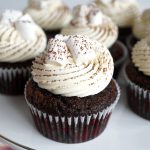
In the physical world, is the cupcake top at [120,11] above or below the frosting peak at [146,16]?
below

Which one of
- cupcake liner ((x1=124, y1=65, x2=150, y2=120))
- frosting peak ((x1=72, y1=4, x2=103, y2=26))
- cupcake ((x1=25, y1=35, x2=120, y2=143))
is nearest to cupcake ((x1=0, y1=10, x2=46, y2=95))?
frosting peak ((x1=72, y1=4, x2=103, y2=26))

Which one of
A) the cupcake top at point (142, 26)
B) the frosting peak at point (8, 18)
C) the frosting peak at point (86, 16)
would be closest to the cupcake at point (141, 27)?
the cupcake top at point (142, 26)

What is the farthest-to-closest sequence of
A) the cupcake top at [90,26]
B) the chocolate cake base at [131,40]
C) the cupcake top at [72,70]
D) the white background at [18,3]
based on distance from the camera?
the white background at [18,3]
the chocolate cake base at [131,40]
the cupcake top at [90,26]
the cupcake top at [72,70]

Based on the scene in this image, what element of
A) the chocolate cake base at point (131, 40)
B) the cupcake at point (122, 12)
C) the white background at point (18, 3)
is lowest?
the white background at point (18, 3)

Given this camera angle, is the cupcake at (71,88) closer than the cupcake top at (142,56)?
Yes

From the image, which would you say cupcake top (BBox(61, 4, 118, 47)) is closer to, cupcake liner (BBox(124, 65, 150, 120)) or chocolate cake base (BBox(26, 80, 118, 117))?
cupcake liner (BBox(124, 65, 150, 120))

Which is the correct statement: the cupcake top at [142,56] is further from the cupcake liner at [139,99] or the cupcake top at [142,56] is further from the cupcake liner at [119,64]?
the cupcake liner at [119,64]

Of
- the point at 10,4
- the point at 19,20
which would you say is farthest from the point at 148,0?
the point at 19,20
